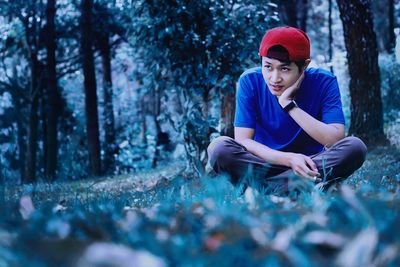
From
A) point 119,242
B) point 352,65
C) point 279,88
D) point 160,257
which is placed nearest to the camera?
point 160,257

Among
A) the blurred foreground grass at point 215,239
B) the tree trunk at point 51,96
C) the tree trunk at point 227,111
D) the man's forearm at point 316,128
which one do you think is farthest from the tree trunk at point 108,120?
the blurred foreground grass at point 215,239

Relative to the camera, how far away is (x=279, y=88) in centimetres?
394

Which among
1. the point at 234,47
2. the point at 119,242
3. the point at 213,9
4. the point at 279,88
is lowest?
the point at 119,242

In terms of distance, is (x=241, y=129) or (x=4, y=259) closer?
(x=4, y=259)

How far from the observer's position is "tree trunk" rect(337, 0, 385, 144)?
8.93 m

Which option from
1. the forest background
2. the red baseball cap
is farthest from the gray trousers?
the red baseball cap

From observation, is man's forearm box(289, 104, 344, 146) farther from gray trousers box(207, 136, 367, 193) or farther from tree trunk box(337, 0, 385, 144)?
tree trunk box(337, 0, 385, 144)

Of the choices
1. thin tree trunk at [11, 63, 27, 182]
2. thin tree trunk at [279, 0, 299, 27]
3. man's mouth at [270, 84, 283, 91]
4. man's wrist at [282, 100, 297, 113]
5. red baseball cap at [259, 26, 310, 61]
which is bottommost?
thin tree trunk at [11, 63, 27, 182]

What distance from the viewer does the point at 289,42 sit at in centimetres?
381

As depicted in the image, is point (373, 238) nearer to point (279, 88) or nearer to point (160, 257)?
point (160, 257)

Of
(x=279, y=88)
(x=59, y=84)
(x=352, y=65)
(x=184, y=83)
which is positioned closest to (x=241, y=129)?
(x=279, y=88)

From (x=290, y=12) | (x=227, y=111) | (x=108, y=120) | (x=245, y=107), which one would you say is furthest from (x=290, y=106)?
(x=290, y=12)

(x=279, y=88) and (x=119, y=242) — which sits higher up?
(x=279, y=88)

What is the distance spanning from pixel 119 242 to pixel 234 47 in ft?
23.1
